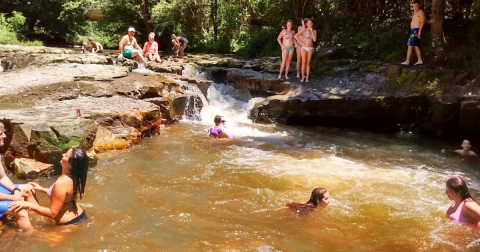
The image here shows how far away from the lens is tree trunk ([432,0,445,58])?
35.7 feet

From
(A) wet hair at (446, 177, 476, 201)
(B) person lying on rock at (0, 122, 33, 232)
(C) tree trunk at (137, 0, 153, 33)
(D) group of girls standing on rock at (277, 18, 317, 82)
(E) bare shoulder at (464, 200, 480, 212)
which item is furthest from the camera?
(C) tree trunk at (137, 0, 153, 33)

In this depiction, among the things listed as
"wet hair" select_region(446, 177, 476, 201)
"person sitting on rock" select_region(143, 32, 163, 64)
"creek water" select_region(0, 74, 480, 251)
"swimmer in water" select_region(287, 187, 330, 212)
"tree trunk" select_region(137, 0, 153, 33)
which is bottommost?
"creek water" select_region(0, 74, 480, 251)

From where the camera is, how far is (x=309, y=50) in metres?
11.2

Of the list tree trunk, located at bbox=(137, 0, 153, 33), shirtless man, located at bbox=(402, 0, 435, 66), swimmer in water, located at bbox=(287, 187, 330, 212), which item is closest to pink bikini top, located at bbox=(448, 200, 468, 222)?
swimmer in water, located at bbox=(287, 187, 330, 212)

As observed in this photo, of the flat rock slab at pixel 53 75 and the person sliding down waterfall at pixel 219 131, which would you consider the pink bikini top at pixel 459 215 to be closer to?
the person sliding down waterfall at pixel 219 131

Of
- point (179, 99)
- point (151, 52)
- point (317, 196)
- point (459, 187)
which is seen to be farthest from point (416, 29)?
point (151, 52)

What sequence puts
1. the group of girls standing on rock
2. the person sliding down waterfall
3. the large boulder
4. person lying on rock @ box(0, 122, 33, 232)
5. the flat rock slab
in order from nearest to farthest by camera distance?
1. person lying on rock @ box(0, 122, 33, 232)
2. the large boulder
3. the person sliding down waterfall
4. the flat rock slab
5. the group of girls standing on rock

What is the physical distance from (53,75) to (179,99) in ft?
11.4

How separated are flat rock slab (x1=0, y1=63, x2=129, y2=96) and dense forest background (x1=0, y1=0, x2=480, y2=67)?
25.3ft

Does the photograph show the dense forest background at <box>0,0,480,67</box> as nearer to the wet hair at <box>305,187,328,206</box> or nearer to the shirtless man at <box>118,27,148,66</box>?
the shirtless man at <box>118,27,148,66</box>

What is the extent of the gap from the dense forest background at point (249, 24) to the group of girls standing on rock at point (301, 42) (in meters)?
2.31

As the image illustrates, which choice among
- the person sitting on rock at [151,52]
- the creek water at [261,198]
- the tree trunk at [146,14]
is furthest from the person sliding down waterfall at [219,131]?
the tree trunk at [146,14]

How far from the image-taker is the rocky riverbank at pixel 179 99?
22.0 ft

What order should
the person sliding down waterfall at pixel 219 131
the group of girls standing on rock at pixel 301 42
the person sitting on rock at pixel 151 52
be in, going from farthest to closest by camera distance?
1. the person sitting on rock at pixel 151 52
2. the group of girls standing on rock at pixel 301 42
3. the person sliding down waterfall at pixel 219 131
